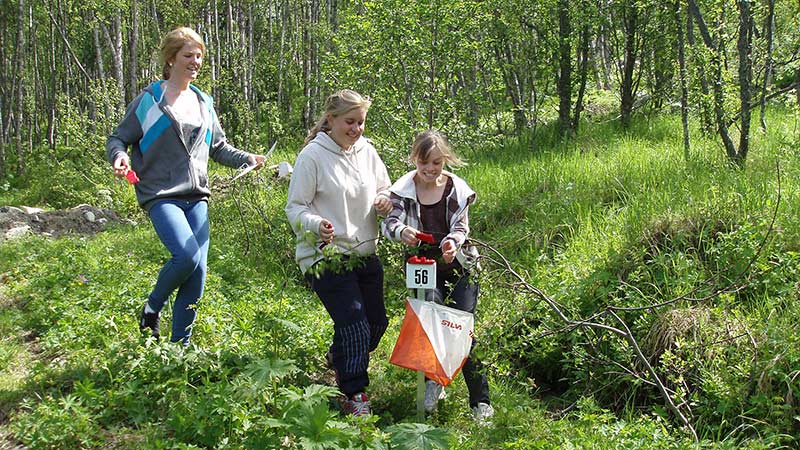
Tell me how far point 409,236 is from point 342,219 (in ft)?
1.40

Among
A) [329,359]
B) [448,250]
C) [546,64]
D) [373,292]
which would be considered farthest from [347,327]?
[546,64]

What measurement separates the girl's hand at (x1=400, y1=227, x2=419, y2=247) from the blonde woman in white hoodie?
0.80 ft

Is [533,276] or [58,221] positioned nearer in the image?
[533,276]

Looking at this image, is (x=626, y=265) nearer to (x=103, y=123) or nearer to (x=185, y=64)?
(x=185, y=64)

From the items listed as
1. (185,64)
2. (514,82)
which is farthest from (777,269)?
(514,82)

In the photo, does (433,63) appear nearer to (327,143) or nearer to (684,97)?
(684,97)

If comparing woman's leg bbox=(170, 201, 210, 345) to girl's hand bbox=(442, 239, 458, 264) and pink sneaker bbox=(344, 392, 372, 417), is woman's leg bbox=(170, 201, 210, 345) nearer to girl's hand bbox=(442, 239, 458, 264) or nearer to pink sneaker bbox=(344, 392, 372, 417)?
pink sneaker bbox=(344, 392, 372, 417)

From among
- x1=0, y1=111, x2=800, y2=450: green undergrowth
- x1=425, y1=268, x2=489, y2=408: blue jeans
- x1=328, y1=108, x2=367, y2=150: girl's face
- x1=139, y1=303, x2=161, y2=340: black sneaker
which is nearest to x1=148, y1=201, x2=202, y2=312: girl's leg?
x1=139, y1=303, x2=161, y2=340: black sneaker

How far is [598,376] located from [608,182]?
2769 millimetres

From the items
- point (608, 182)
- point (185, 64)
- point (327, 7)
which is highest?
point (327, 7)

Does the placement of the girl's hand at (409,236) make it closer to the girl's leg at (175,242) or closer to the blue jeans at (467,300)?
the blue jeans at (467,300)

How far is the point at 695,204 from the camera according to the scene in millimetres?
5312

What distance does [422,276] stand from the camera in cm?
358

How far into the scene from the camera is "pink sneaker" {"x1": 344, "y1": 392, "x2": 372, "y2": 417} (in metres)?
3.63
